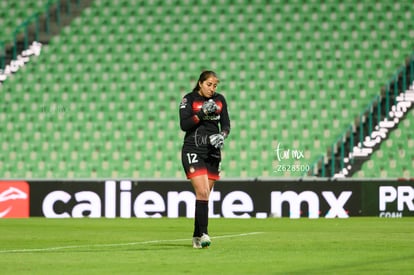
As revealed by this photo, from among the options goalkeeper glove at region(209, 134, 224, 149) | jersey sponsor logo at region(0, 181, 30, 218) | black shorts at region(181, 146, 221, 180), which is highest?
goalkeeper glove at region(209, 134, 224, 149)

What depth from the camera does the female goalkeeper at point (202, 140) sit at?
10844 mm

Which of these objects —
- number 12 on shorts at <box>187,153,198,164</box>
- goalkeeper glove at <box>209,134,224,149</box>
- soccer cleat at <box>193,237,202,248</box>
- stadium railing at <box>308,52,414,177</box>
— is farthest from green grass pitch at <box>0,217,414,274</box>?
stadium railing at <box>308,52,414,177</box>

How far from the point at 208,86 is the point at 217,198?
9.65 meters

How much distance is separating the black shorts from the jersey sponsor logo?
33.9 feet

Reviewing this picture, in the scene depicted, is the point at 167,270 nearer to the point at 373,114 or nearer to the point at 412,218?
the point at 412,218

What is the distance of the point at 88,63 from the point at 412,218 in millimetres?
9551

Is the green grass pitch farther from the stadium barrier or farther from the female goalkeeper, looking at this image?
the stadium barrier

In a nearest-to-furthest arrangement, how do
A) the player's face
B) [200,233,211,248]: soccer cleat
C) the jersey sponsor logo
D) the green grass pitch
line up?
the green grass pitch
[200,233,211,248]: soccer cleat
the player's face
the jersey sponsor logo

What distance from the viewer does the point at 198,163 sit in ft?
35.7

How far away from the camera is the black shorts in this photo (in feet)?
35.6

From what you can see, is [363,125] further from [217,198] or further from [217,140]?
[217,140]

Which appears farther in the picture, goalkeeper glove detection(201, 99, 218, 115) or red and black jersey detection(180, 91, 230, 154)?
red and black jersey detection(180, 91, 230, 154)

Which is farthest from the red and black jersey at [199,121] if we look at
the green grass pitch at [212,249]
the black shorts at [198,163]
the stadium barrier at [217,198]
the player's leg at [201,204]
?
the stadium barrier at [217,198]

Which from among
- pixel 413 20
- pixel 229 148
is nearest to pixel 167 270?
pixel 229 148
